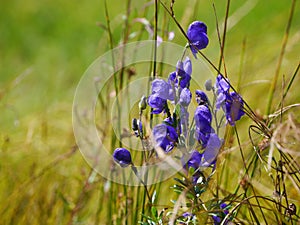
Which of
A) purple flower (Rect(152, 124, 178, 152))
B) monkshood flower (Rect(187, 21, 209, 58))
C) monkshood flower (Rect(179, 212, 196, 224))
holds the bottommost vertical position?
monkshood flower (Rect(179, 212, 196, 224))

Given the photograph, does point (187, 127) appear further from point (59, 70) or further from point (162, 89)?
point (59, 70)

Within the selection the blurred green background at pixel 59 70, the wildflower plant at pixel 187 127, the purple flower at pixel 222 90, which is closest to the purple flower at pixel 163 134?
the wildflower plant at pixel 187 127

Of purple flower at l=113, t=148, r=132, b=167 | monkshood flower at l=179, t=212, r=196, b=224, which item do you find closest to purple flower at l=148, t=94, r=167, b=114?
purple flower at l=113, t=148, r=132, b=167

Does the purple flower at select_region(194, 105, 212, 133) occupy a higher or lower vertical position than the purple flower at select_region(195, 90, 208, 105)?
lower

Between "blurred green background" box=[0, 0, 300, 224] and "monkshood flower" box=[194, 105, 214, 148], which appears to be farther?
"blurred green background" box=[0, 0, 300, 224]

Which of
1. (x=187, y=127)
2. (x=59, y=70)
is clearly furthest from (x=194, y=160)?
(x=59, y=70)

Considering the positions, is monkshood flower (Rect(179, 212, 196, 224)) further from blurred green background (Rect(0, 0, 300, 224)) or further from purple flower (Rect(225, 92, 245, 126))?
blurred green background (Rect(0, 0, 300, 224))

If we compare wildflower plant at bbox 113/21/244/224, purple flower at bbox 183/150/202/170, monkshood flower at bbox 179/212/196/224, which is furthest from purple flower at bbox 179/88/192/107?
monkshood flower at bbox 179/212/196/224
